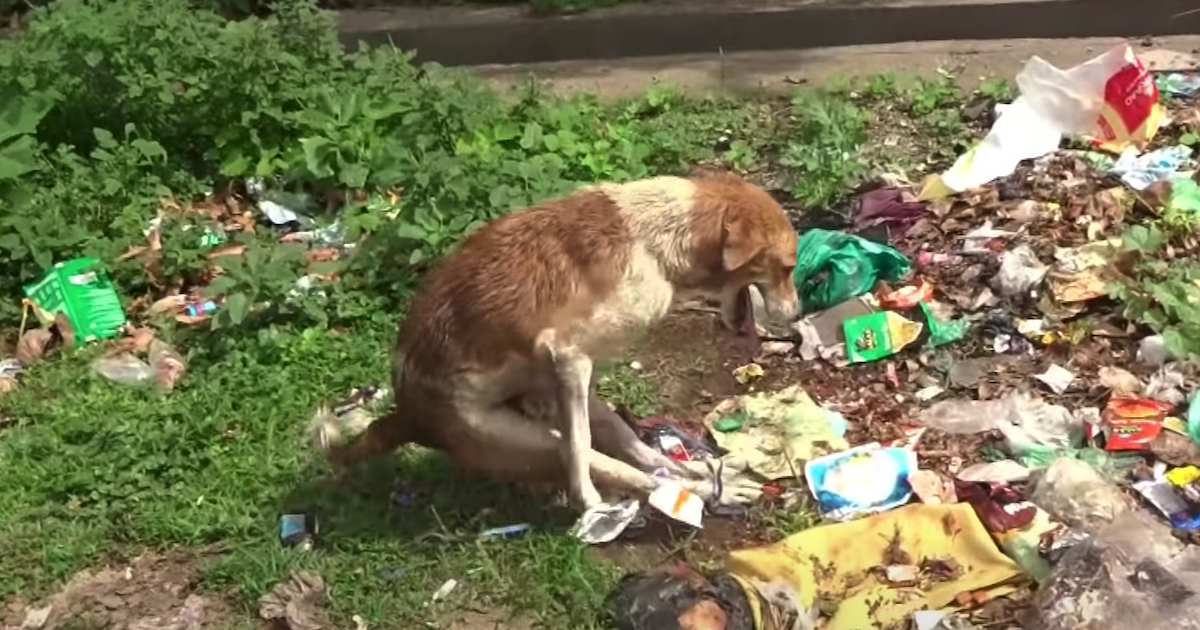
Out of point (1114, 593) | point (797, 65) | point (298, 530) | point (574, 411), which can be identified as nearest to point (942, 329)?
point (1114, 593)

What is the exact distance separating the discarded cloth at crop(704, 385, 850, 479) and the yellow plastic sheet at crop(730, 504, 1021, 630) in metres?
0.49

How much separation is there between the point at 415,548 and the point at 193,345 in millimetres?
1684

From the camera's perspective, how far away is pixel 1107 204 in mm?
5941

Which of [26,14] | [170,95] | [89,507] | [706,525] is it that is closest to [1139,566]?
[706,525]

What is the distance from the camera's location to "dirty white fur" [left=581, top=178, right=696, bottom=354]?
4.15 metres

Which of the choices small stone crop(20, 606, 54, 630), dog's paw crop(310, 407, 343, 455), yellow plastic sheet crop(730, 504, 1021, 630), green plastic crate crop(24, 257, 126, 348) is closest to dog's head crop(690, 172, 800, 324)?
yellow plastic sheet crop(730, 504, 1021, 630)

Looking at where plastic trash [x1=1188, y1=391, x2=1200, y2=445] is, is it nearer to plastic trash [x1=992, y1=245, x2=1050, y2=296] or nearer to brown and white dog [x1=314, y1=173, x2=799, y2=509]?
plastic trash [x1=992, y1=245, x2=1050, y2=296]

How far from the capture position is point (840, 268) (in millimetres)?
5625

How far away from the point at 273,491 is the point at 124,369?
1.08 meters

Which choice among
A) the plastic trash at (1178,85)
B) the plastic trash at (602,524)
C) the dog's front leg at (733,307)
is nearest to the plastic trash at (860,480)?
the dog's front leg at (733,307)

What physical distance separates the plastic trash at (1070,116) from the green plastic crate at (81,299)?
11.4ft

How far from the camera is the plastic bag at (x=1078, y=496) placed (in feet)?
13.8

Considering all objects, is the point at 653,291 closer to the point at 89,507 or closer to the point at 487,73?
the point at 89,507

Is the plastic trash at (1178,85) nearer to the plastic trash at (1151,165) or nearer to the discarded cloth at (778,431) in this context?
the plastic trash at (1151,165)
